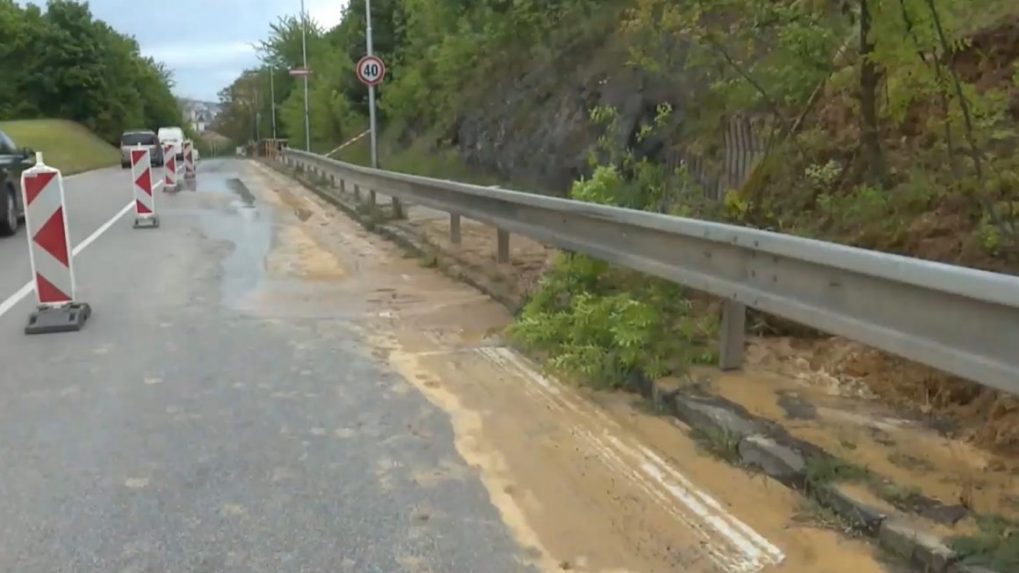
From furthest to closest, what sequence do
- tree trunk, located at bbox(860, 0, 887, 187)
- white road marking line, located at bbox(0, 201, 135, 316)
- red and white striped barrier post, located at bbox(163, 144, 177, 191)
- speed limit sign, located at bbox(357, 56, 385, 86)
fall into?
red and white striped barrier post, located at bbox(163, 144, 177, 191), speed limit sign, located at bbox(357, 56, 385, 86), white road marking line, located at bbox(0, 201, 135, 316), tree trunk, located at bbox(860, 0, 887, 187)

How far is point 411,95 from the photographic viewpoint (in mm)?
32938

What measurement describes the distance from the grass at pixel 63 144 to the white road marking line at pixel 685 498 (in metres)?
46.0

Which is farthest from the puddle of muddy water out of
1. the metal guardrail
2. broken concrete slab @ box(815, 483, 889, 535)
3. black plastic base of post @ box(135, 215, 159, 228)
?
broken concrete slab @ box(815, 483, 889, 535)

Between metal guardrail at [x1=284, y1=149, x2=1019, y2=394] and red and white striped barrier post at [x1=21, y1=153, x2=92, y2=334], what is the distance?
3.93 meters

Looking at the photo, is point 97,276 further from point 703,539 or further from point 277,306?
point 703,539

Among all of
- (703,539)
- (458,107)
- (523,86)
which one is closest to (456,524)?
(703,539)

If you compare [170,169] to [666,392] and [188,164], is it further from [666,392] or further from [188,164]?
[666,392]

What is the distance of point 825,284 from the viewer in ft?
15.8

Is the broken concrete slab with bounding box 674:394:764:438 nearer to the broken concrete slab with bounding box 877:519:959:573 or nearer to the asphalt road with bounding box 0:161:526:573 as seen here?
the broken concrete slab with bounding box 877:519:959:573

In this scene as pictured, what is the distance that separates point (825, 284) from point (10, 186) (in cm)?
1378

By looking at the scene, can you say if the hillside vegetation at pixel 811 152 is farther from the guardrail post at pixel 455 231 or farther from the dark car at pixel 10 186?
the dark car at pixel 10 186

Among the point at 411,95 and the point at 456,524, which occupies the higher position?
the point at 411,95

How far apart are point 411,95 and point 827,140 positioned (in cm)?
2554

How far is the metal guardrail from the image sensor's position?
370 cm
